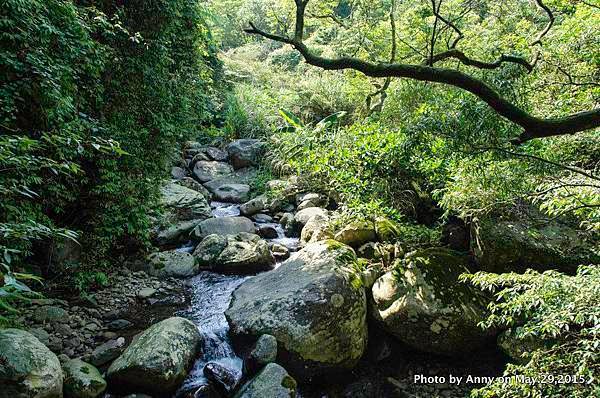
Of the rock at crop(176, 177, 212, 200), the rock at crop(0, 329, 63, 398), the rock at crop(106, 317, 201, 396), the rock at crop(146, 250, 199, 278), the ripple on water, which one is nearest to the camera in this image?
the rock at crop(0, 329, 63, 398)

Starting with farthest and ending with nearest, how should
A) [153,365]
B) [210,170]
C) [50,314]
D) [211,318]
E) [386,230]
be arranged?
[210,170] < [386,230] < [211,318] < [50,314] < [153,365]

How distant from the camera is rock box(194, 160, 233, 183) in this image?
31.2ft

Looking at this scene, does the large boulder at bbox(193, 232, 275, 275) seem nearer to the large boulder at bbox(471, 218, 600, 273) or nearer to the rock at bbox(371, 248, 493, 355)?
the rock at bbox(371, 248, 493, 355)

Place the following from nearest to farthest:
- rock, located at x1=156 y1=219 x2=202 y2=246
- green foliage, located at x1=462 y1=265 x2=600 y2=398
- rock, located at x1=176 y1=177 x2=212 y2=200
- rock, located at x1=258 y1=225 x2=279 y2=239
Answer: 1. green foliage, located at x1=462 y1=265 x2=600 y2=398
2. rock, located at x1=156 y1=219 x2=202 y2=246
3. rock, located at x1=258 y1=225 x2=279 y2=239
4. rock, located at x1=176 y1=177 x2=212 y2=200

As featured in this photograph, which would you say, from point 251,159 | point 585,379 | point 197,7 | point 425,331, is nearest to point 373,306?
point 425,331

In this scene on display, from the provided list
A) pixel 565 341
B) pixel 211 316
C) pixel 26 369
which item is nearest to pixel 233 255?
pixel 211 316

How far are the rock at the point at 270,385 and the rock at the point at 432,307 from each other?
1287mm

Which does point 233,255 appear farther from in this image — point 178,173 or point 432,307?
point 178,173

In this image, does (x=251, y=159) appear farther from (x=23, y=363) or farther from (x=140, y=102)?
(x=23, y=363)

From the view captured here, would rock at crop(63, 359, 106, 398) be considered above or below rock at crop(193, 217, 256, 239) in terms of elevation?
below

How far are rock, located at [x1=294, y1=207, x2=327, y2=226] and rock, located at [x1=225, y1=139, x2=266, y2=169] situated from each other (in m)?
3.73

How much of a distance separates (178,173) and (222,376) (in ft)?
22.7

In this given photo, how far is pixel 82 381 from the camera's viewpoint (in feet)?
9.78

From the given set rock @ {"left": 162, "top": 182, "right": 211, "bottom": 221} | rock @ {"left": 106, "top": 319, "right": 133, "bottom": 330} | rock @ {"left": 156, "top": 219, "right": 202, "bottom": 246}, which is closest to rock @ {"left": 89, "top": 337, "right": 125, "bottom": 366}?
rock @ {"left": 106, "top": 319, "right": 133, "bottom": 330}
